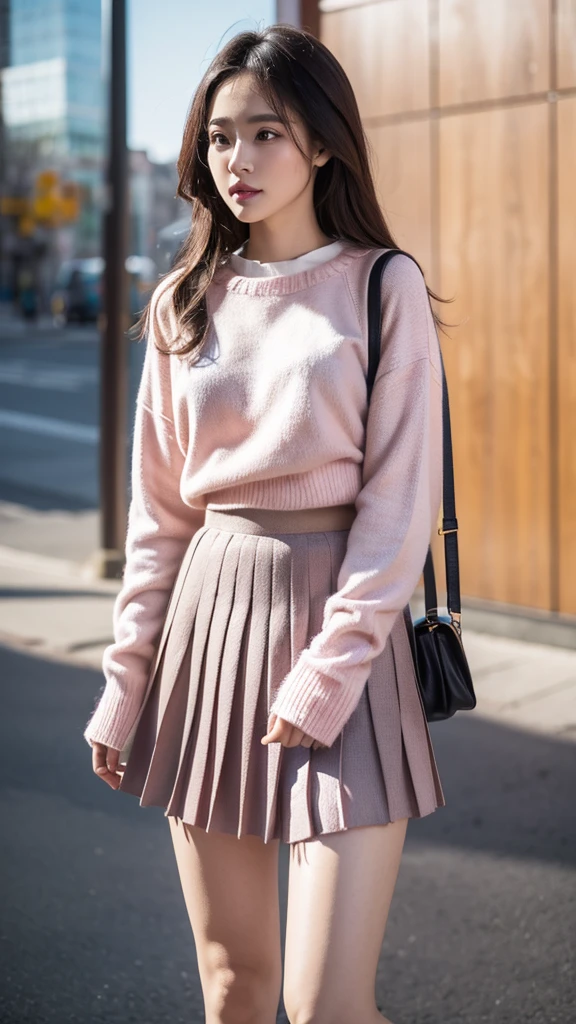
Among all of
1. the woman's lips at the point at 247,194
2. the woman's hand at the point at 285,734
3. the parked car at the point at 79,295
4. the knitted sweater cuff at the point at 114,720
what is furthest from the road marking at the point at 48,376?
the woman's hand at the point at 285,734

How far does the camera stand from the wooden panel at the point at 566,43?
19.6ft

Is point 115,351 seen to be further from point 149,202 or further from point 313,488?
point 313,488

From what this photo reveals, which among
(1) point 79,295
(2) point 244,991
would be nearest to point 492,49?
(2) point 244,991

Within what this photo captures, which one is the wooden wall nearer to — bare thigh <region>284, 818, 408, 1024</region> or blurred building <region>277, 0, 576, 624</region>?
blurred building <region>277, 0, 576, 624</region>

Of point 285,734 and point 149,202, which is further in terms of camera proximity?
point 149,202

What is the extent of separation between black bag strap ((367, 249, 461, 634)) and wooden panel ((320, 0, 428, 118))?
4736 millimetres

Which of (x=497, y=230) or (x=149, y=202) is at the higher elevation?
(x=149, y=202)

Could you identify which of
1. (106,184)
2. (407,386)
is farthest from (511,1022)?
(106,184)

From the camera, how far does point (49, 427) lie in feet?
51.7

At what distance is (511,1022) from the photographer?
125 inches

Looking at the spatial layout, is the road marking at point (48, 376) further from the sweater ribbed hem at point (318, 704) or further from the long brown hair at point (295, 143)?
the sweater ribbed hem at point (318, 704)

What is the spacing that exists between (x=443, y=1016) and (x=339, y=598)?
1574mm

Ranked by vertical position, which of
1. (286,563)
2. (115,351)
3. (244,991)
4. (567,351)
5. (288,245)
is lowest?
(244,991)

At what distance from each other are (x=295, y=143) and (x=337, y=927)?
4.02 feet
